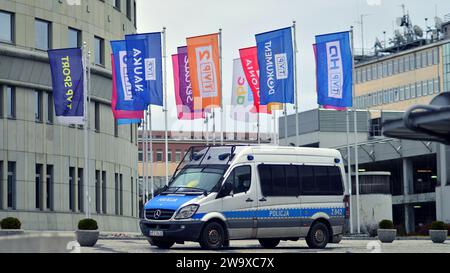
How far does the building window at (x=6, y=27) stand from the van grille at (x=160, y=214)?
93.9ft

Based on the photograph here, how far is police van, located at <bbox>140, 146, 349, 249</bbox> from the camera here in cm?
2341

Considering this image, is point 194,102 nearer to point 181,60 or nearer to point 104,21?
point 181,60

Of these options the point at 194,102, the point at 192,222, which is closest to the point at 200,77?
the point at 194,102

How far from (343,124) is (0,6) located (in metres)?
47.0

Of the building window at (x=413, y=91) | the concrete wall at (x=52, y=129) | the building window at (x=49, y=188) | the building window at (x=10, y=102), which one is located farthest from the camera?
the building window at (x=413, y=91)

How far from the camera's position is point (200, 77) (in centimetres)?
4403

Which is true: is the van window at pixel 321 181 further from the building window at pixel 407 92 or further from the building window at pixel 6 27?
the building window at pixel 407 92

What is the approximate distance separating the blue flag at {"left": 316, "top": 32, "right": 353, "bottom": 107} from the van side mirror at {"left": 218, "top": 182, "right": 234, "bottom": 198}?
19431mm

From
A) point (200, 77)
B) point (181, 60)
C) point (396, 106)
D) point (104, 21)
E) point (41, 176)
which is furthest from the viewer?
point (396, 106)

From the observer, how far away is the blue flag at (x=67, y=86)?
141ft

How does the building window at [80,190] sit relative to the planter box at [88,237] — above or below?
above

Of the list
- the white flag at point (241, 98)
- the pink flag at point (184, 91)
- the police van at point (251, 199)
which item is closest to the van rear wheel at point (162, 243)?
the police van at point (251, 199)

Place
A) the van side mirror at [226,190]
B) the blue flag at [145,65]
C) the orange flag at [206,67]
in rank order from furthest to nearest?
the orange flag at [206,67], the blue flag at [145,65], the van side mirror at [226,190]

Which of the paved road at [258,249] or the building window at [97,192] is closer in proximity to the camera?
the paved road at [258,249]
